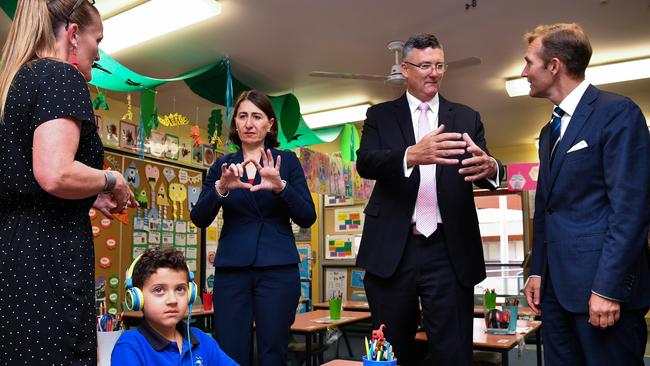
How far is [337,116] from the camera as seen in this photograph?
7.58 m

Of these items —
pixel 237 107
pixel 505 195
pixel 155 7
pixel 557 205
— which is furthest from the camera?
pixel 505 195

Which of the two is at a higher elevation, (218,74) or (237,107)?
(218,74)

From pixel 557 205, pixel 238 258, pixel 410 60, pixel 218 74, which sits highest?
pixel 218 74

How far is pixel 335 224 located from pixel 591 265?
8.30 metres

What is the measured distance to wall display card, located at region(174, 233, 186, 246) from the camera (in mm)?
7171

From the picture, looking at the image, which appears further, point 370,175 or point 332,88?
point 332,88

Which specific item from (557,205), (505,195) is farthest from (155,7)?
(505,195)

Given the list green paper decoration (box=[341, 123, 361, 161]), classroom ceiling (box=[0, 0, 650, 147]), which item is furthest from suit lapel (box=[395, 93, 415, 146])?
green paper decoration (box=[341, 123, 361, 161])

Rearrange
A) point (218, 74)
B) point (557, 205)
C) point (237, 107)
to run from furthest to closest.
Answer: point (218, 74) < point (237, 107) < point (557, 205)

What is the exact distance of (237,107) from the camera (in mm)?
2418

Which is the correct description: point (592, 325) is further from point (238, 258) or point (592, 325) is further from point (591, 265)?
point (238, 258)

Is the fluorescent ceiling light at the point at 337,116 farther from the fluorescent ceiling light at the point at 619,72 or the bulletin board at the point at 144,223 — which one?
the fluorescent ceiling light at the point at 619,72

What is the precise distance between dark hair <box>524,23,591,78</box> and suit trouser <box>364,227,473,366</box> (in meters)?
0.77

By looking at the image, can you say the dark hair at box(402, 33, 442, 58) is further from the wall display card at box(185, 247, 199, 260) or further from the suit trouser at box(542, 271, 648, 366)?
the wall display card at box(185, 247, 199, 260)
